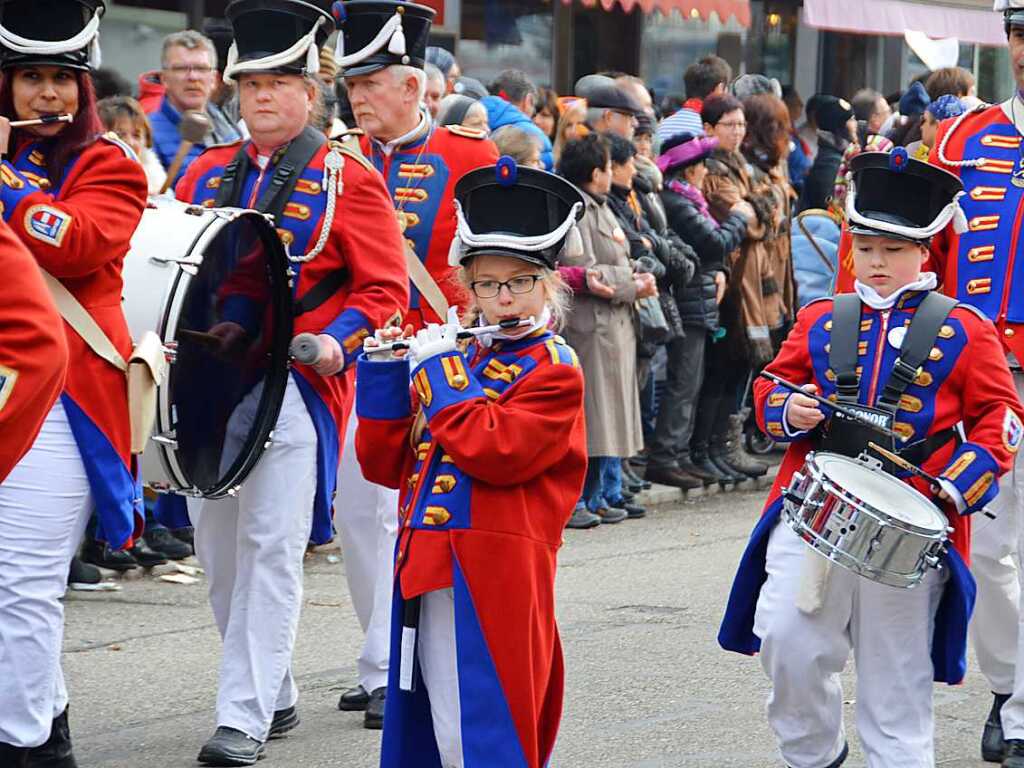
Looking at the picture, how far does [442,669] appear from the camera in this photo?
4.66 metres

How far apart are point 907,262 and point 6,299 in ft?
7.80

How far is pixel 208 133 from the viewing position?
30.7 ft

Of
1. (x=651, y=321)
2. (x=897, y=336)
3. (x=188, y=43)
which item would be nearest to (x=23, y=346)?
(x=897, y=336)

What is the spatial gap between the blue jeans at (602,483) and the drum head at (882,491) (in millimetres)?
5411

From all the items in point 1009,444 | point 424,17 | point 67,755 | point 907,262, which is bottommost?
point 67,755

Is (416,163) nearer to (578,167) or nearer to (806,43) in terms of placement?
(578,167)

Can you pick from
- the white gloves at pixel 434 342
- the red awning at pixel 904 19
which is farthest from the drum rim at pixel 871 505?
the red awning at pixel 904 19

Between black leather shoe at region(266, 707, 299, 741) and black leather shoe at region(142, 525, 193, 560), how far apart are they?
2731 millimetres

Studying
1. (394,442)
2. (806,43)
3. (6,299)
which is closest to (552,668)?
(394,442)

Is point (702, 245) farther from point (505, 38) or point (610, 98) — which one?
point (505, 38)

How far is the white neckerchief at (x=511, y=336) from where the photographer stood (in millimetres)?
4691

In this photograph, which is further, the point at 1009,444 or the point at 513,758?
the point at 1009,444

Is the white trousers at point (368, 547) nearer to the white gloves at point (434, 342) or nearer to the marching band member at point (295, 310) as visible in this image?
the marching band member at point (295, 310)

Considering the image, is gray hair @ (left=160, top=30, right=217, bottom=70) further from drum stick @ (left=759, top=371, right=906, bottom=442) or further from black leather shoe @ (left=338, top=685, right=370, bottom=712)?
drum stick @ (left=759, top=371, right=906, bottom=442)
